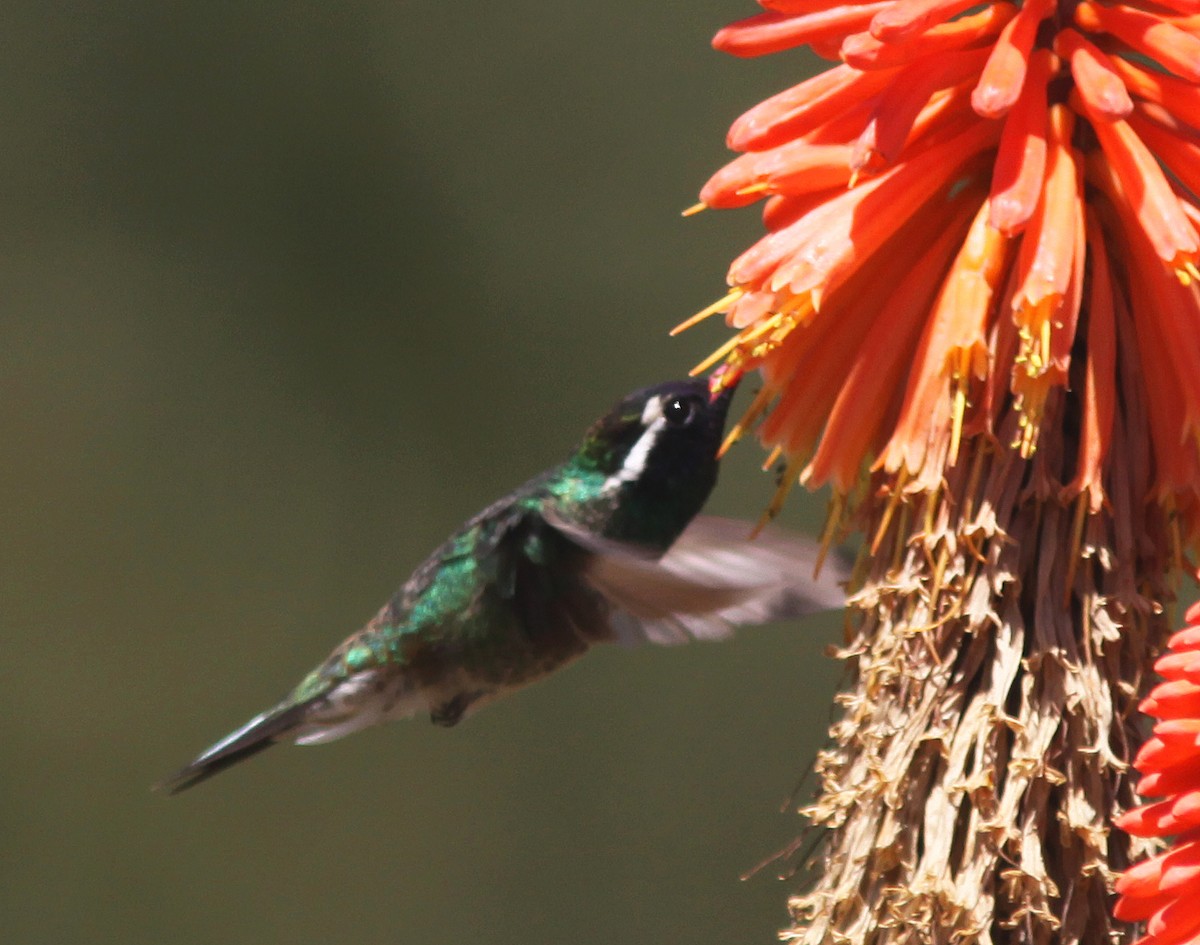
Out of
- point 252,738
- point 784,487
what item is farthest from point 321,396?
point 784,487

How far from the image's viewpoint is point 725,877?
528 centimetres

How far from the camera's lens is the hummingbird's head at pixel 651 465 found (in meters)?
2.36

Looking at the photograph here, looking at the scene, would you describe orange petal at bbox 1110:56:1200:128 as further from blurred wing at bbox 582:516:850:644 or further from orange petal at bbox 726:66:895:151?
blurred wing at bbox 582:516:850:644

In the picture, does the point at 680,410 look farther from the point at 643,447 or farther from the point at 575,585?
the point at 575,585

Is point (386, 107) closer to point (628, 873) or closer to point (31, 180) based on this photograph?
point (31, 180)

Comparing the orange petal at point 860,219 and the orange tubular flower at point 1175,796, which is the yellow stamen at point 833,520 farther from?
the orange tubular flower at point 1175,796

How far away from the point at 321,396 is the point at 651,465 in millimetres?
3455

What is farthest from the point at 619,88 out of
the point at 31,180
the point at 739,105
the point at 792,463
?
the point at 792,463

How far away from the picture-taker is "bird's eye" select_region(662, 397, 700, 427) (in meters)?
2.34

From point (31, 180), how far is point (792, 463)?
15.7 ft

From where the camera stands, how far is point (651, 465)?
242 cm

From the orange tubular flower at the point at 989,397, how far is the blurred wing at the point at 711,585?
794 mm

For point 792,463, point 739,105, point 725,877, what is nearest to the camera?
point 792,463

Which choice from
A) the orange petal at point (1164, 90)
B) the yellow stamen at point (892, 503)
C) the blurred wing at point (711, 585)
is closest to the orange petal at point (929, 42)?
the orange petal at point (1164, 90)
